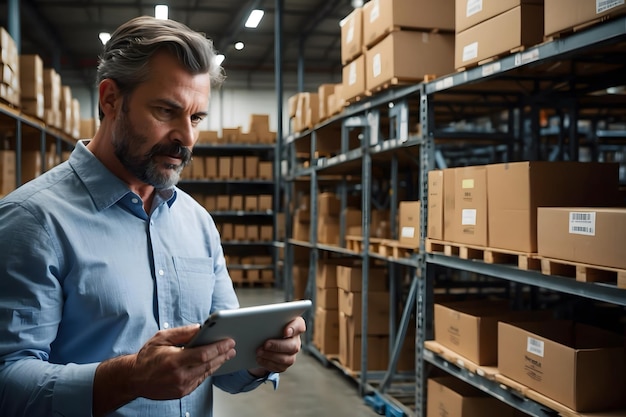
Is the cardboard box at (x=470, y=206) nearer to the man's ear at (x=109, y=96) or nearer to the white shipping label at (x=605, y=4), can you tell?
the white shipping label at (x=605, y=4)

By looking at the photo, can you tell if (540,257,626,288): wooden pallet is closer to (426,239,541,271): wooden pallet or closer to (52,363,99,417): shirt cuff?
(426,239,541,271): wooden pallet

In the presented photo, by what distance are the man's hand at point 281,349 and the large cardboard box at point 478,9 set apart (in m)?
2.35

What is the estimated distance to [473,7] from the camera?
3.74 meters

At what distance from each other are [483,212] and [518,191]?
0.34m

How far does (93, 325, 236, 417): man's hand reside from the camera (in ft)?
4.97

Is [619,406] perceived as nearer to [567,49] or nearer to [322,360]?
[567,49]

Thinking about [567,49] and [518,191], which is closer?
[567,49]

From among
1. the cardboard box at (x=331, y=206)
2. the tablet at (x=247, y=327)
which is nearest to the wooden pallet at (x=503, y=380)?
the tablet at (x=247, y=327)

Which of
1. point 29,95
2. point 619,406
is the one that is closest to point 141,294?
point 619,406

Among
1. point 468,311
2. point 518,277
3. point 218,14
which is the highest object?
point 218,14

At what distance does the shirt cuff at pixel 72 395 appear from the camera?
5.03ft

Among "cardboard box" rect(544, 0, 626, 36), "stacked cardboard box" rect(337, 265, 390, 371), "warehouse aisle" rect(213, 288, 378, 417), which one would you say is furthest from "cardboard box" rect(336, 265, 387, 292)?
"cardboard box" rect(544, 0, 626, 36)

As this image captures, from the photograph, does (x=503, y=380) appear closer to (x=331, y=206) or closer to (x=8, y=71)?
(x=331, y=206)

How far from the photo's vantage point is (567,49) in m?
2.82
